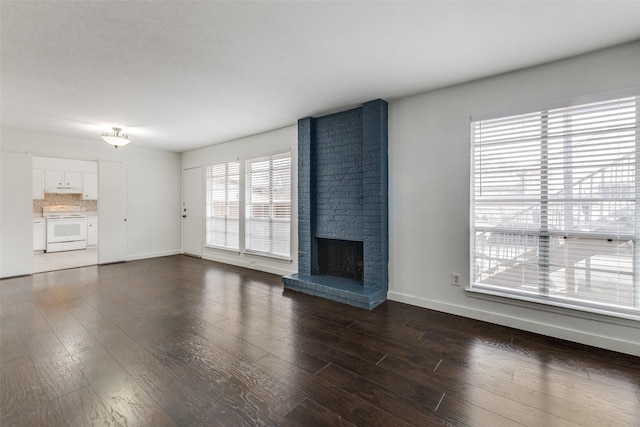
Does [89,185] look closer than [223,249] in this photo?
No

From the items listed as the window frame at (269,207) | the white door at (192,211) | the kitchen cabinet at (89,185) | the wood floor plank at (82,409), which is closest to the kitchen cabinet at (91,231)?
the kitchen cabinet at (89,185)

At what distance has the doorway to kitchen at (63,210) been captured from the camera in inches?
278

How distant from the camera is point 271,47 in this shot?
2361mm

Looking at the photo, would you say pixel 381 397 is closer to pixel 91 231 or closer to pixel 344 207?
pixel 344 207

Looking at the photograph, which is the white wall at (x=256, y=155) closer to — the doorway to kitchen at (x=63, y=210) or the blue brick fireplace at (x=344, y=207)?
the blue brick fireplace at (x=344, y=207)

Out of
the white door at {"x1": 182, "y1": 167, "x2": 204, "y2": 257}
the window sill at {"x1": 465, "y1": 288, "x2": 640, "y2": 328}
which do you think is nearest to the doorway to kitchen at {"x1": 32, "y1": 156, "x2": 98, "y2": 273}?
the white door at {"x1": 182, "y1": 167, "x2": 204, "y2": 257}

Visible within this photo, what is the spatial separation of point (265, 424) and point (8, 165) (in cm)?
616

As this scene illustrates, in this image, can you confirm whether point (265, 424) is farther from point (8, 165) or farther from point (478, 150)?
point (8, 165)

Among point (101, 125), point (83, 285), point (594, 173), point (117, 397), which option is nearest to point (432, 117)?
point (594, 173)

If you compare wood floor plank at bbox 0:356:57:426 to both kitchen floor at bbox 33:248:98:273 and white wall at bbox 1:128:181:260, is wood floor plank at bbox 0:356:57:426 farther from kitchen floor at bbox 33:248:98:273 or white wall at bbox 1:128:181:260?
white wall at bbox 1:128:181:260

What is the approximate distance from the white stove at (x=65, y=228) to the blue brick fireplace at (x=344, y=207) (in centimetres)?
703

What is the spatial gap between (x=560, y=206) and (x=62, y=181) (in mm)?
10432

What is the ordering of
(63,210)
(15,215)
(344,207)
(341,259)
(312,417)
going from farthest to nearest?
(63,210) → (15,215) → (341,259) → (344,207) → (312,417)

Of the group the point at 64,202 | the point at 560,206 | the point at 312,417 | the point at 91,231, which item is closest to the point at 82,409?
the point at 312,417
